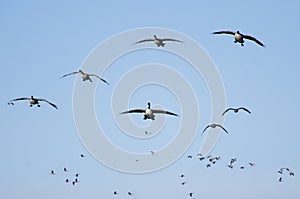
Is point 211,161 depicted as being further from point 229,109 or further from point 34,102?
point 34,102

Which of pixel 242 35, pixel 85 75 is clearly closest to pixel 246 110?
pixel 242 35

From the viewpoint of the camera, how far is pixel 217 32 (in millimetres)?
64375

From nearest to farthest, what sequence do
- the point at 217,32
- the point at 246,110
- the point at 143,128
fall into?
the point at 217,32 → the point at 246,110 → the point at 143,128

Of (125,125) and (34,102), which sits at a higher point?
(125,125)

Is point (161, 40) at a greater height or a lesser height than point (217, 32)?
greater

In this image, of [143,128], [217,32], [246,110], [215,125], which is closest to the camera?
[217,32]

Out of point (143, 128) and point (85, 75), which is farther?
point (143, 128)

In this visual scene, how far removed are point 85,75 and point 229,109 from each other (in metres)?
16.3

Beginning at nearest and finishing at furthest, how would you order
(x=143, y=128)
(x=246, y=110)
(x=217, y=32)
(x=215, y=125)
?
(x=217, y=32)
(x=246, y=110)
(x=215, y=125)
(x=143, y=128)

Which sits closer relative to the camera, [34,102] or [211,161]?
[34,102]

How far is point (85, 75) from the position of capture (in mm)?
74812

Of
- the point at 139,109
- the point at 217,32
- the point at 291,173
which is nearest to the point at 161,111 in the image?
the point at 139,109

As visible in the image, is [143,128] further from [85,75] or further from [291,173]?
[291,173]

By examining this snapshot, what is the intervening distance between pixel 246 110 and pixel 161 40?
11646mm
